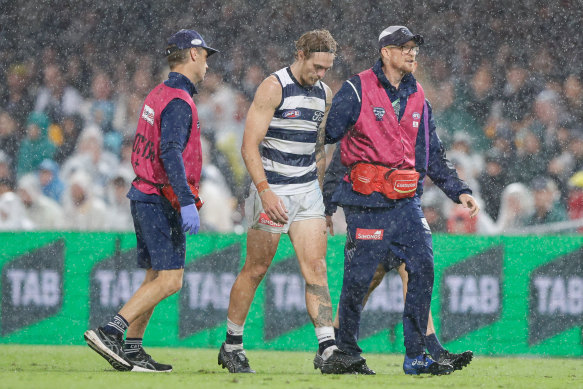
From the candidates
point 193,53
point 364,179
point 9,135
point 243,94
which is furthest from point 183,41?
point 9,135

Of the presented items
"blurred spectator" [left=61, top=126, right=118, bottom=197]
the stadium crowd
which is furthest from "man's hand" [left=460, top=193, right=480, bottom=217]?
"blurred spectator" [left=61, top=126, right=118, bottom=197]

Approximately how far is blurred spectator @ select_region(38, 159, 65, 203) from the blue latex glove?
606 cm

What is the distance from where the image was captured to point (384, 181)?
20.8ft

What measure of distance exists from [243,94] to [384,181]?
7.21 metres

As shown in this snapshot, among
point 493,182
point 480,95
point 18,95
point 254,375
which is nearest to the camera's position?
point 254,375

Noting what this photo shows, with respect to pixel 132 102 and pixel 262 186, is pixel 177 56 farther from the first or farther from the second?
pixel 132 102

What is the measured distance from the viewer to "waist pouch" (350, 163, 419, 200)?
6336mm

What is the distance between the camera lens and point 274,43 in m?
14.4

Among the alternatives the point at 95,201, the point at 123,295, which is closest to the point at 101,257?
the point at 123,295

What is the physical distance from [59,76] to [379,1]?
4.53 meters

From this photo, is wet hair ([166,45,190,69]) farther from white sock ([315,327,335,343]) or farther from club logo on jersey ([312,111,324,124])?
white sock ([315,327,335,343])

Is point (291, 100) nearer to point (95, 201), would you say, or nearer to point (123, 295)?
point (123, 295)

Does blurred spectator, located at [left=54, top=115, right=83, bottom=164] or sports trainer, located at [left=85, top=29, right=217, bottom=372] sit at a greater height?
blurred spectator, located at [left=54, top=115, right=83, bottom=164]

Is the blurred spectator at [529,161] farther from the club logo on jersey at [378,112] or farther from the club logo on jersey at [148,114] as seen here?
the club logo on jersey at [148,114]
